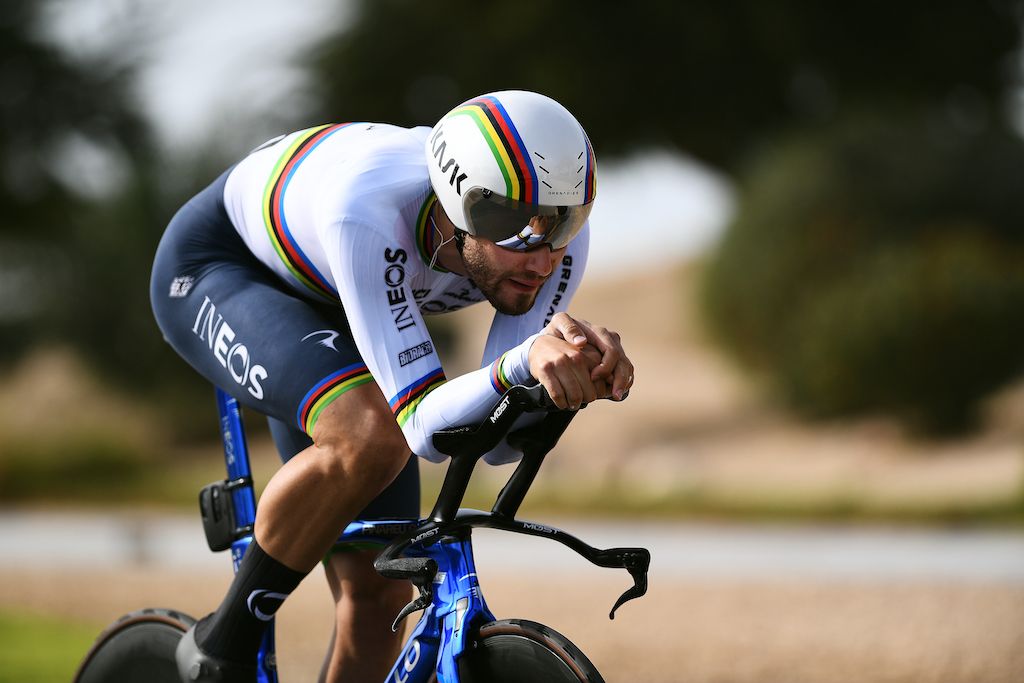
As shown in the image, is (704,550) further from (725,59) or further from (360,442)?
(725,59)

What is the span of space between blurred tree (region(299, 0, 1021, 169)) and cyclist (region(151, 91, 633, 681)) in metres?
15.4

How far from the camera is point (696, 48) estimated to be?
18.3 m

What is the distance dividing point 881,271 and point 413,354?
1182 cm

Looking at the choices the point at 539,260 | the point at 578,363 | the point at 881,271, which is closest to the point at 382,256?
the point at 539,260

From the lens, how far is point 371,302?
2.53 meters

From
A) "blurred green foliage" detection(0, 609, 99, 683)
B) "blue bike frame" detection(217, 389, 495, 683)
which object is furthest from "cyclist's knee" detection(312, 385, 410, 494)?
"blurred green foliage" detection(0, 609, 99, 683)

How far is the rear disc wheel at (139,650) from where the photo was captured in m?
3.08

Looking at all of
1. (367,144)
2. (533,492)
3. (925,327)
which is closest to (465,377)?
(367,144)

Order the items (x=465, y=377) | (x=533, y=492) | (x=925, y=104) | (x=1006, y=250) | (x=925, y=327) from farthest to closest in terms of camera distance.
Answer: (x=925, y=104) < (x=1006, y=250) < (x=925, y=327) < (x=533, y=492) < (x=465, y=377)

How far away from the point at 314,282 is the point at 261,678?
34.0 inches

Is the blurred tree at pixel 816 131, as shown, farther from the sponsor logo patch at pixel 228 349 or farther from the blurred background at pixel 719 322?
the sponsor logo patch at pixel 228 349

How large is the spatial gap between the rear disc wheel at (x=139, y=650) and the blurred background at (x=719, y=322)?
1.87 meters

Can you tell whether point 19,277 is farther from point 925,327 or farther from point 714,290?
point 925,327

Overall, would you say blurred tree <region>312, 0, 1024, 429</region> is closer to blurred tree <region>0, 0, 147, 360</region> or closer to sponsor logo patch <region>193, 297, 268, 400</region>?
blurred tree <region>0, 0, 147, 360</region>
